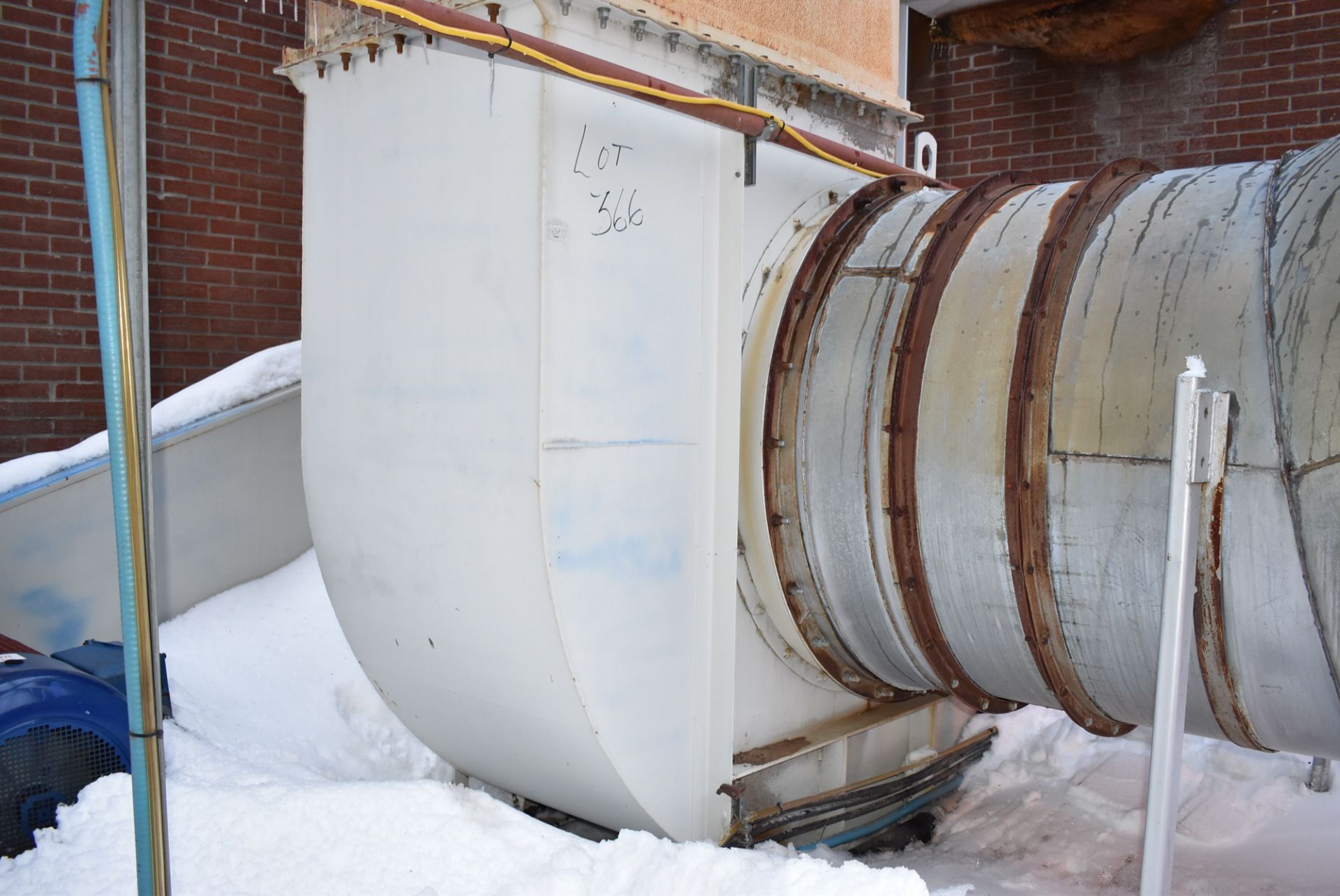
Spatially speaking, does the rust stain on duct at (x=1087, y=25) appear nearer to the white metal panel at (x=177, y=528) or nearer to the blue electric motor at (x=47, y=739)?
the white metal panel at (x=177, y=528)

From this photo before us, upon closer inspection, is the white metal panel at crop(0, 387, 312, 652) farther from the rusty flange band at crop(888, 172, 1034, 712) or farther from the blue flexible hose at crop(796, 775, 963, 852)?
the rusty flange band at crop(888, 172, 1034, 712)

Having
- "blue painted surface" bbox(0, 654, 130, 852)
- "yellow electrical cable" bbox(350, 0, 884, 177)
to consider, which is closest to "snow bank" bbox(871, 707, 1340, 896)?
"yellow electrical cable" bbox(350, 0, 884, 177)

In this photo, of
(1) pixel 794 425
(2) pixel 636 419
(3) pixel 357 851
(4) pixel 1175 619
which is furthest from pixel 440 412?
(4) pixel 1175 619

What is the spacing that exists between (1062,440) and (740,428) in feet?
2.51

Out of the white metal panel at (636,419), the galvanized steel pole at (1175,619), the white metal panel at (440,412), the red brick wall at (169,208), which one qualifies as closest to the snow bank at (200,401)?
the red brick wall at (169,208)

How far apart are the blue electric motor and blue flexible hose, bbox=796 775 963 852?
1729mm

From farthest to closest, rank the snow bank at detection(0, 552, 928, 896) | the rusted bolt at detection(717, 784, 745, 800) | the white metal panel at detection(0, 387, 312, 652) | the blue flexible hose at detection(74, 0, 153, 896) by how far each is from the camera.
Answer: the white metal panel at detection(0, 387, 312, 652) < the rusted bolt at detection(717, 784, 745, 800) < the snow bank at detection(0, 552, 928, 896) < the blue flexible hose at detection(74, 0, 153, 896)

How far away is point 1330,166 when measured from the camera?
1951mm

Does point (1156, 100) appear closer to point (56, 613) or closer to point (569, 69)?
point (569, 69)

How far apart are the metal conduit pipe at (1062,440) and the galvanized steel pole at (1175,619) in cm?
22

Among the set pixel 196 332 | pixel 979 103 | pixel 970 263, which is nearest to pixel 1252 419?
pixel 970 263

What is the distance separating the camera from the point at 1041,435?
6.97 feet

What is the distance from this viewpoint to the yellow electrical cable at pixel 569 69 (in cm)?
167

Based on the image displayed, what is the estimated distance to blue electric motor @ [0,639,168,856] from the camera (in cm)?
226
